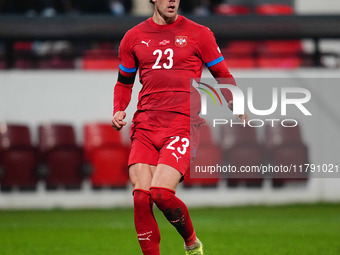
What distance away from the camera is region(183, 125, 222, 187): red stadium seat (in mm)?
13180

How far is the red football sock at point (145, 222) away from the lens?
19.5ft

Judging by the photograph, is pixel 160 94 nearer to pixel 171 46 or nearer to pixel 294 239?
pixel 171 46

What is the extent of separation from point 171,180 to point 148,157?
0.95ft

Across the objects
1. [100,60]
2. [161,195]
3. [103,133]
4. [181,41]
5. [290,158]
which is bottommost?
[290,158]

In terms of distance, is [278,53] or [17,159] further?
[278,53]

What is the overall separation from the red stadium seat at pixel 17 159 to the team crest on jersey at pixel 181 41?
7.52 metres

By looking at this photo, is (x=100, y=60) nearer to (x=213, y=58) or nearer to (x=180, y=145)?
(x=213, y=58)

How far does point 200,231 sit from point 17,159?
4.22 meters

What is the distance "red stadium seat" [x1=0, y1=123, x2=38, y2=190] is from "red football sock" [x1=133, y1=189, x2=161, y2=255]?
291 inches

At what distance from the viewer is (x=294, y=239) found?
9.11 meters

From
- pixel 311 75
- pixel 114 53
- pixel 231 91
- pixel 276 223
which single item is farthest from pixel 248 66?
pixel 231 91

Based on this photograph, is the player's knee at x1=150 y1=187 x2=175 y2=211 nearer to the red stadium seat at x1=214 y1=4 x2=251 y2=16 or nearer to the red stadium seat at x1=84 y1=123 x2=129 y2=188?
the red stadium seat at x1=84 y1=123 x2=129 y2=188

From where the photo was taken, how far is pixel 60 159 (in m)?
13.2

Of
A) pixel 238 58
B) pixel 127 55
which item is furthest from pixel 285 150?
pixel 127 55
